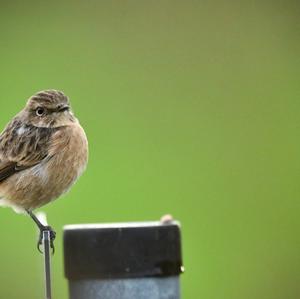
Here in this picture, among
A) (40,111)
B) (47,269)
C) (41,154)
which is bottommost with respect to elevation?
(47,269)

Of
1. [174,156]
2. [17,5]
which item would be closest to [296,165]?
[174,156]

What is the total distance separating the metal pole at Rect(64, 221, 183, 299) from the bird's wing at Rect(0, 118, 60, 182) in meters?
2.69

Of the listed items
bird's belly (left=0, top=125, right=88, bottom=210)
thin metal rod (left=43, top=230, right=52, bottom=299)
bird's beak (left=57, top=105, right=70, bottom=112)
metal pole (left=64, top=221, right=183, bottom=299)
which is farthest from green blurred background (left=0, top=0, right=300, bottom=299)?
metal pole (left=64, top=221, right=183, bottom=299)

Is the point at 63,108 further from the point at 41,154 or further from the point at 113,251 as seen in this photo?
the point at 113,251

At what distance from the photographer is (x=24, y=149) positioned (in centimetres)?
536

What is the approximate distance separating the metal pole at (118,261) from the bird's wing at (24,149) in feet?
→ 8.81

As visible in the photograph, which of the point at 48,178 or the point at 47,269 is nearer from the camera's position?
the point at 47,269

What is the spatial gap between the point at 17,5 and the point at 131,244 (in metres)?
8.01

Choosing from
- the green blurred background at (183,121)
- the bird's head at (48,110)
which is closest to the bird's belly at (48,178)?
the bird's head at (48,110)

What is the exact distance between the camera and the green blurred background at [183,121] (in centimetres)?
789

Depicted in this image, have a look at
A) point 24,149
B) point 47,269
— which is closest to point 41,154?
point 24,149

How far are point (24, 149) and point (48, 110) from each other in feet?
0.89

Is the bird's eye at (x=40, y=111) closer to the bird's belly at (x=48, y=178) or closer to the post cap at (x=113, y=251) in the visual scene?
the bird's belly at (x=48, y=178)

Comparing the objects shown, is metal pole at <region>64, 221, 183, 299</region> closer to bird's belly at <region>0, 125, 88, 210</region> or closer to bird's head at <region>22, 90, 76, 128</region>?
bird's belly at <region>0, 125, 88, 210</region>
